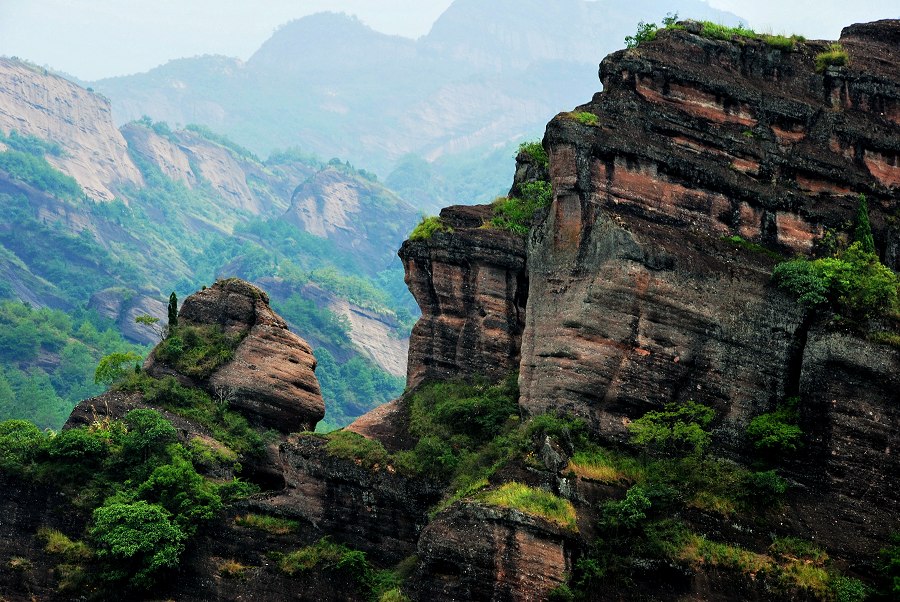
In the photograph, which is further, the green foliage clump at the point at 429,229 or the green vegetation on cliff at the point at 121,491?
the green foliage clump at the point at 429,229

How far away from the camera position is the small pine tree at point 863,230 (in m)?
45.2

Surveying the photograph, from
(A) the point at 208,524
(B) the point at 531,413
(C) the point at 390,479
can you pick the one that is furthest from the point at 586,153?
(A) the point at 208,524

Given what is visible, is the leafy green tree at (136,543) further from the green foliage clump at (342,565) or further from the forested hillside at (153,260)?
the forested hillside at (153,260)

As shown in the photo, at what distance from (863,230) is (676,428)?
11.0 meters

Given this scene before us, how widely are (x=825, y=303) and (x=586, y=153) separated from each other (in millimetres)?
9839

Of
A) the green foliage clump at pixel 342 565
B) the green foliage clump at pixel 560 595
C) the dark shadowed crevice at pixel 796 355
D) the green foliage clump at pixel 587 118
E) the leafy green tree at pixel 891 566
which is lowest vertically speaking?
the green foliage clump at pixel 342 565

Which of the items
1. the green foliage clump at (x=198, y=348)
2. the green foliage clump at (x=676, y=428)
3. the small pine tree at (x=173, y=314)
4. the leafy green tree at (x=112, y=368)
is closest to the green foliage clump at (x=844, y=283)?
the green foliage clump at (x=676, y=428)

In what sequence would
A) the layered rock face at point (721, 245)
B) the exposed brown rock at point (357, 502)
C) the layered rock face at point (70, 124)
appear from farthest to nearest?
1. the layered rock face at point (70, 124)
2. the exposed brown rock at point (357, 502)
3. the layered rock face at point (721, 245)

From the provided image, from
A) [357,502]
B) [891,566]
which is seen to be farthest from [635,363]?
[357,502]

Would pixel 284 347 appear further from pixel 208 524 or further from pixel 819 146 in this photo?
pixel 819 146

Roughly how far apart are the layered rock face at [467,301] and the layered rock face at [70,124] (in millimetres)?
122016

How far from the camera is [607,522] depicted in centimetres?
3928

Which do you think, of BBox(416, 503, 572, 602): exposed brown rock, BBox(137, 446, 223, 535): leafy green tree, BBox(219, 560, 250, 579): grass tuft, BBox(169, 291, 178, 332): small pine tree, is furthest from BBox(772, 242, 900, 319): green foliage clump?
BBox(169, 291, 178, 332): small pine tree

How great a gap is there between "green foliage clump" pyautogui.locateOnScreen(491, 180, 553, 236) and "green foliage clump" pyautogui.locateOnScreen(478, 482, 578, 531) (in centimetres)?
1461
